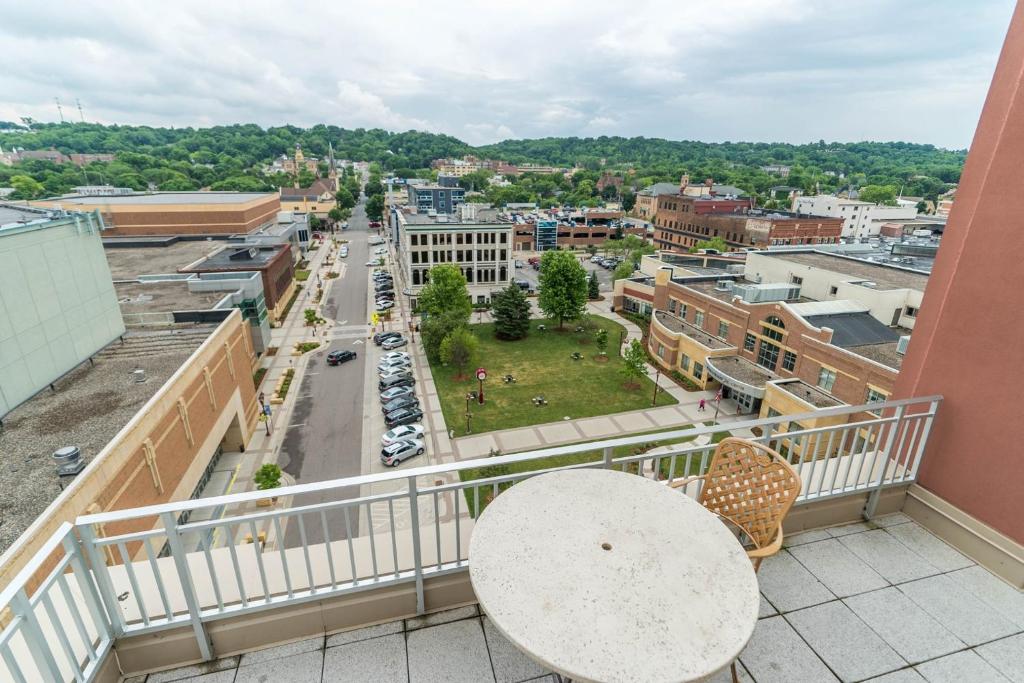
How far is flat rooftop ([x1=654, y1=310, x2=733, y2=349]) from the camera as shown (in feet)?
91.5

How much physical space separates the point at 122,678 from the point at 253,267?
109 feet

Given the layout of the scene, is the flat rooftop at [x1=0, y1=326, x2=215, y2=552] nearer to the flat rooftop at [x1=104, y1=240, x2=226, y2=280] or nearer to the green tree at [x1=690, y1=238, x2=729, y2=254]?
the flat rooftop at [x1=104, y1=240, x2=226, y2=280]

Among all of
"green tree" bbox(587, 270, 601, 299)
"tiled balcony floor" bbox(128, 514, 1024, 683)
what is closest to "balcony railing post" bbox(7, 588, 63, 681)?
"tiled balcony floor" bbox(128, 514, 1024, 683)

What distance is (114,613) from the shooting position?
3289 millimetres

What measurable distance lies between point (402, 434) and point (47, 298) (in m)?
12.3

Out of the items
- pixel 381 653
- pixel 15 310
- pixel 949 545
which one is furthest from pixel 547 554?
pixel 15 310

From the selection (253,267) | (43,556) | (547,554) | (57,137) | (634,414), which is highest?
(57,137)

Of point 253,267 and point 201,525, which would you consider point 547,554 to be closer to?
point 201,525

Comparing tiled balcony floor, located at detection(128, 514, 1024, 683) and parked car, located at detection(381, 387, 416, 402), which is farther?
parked car, located at detection(381, 387, 416, 402)

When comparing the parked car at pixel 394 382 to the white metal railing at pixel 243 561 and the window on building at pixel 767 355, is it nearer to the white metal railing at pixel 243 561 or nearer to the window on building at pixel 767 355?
the window on building at pixel 767 355

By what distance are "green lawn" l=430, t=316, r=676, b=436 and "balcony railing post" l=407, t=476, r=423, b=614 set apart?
18215mm

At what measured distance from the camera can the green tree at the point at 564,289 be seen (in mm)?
34906

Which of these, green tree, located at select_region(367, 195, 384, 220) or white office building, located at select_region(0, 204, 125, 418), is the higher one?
white office building, located at select_region(0, 204, 125, 418)

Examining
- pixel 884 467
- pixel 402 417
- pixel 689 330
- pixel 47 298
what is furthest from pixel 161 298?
pixel 689 330
